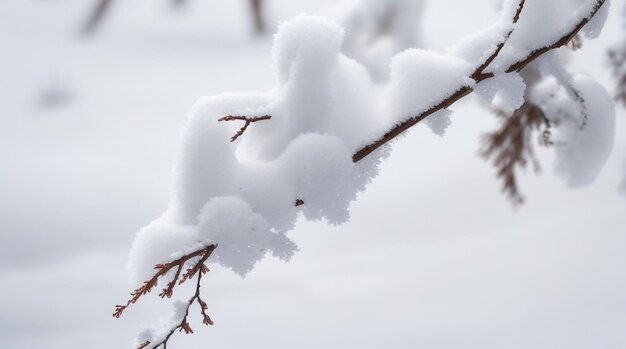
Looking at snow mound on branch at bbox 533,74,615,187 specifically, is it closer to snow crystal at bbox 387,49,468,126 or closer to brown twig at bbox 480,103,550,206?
brown twig at bbox 480,103,550,206

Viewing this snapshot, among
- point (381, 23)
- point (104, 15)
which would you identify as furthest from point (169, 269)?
point (104, 15)

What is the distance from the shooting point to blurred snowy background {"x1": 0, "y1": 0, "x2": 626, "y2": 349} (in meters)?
2.56

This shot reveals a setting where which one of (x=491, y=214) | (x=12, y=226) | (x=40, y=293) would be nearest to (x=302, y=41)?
(x=40, y=293)

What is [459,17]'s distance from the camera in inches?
323

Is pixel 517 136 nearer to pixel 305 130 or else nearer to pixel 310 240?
pixel 305 130

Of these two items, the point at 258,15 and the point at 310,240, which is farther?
the point at 258,15

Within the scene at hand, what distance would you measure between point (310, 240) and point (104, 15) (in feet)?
17.5

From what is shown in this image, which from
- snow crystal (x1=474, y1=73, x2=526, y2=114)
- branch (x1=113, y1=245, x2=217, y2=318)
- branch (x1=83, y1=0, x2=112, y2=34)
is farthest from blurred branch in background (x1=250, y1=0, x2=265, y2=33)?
branch (x1=113, y1=245, x2=217, y2=318)

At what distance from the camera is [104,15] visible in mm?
7434

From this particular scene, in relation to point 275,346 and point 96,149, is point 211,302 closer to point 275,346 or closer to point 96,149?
point 275,346

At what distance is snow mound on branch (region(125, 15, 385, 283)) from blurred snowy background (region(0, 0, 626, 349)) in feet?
3.18

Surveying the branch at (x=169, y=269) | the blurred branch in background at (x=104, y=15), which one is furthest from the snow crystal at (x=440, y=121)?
the blurred branch in background at (x=104, y=15)

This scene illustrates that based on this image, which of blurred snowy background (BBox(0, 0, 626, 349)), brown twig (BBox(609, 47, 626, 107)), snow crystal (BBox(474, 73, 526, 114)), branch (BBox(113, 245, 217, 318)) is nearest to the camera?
branch (BBox(113, 245, 217, 318))

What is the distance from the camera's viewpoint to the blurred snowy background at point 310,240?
101 inches
